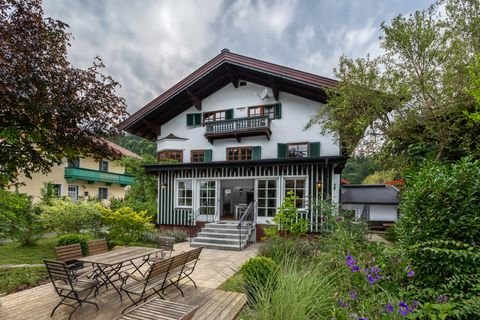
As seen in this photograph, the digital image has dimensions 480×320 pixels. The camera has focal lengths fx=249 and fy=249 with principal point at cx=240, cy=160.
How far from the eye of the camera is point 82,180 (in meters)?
21.9

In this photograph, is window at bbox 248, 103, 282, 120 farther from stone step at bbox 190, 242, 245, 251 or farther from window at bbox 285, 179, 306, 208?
stone step at bbox 190, 242, 245, 251

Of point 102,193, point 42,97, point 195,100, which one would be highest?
point 195,100

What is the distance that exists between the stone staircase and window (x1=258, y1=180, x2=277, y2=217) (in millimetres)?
884

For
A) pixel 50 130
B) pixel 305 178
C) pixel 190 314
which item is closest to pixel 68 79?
pixel 50 130

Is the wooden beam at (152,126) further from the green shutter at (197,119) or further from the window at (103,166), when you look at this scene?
the window at (103,166)

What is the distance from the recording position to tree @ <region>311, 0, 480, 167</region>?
5.38 m

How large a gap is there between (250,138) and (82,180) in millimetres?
16955

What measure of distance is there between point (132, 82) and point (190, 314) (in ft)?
60.9

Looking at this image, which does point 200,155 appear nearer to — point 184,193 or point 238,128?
point 184,193

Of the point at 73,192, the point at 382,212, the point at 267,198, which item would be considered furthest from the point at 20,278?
the point at 382,212

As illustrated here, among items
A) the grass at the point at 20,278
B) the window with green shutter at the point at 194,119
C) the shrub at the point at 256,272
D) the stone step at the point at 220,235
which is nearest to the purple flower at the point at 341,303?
the shrub at the point at 256,272

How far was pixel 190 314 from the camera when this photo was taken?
289cm

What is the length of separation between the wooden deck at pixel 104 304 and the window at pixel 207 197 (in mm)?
6973

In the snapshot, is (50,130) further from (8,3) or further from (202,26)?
(202,26)
